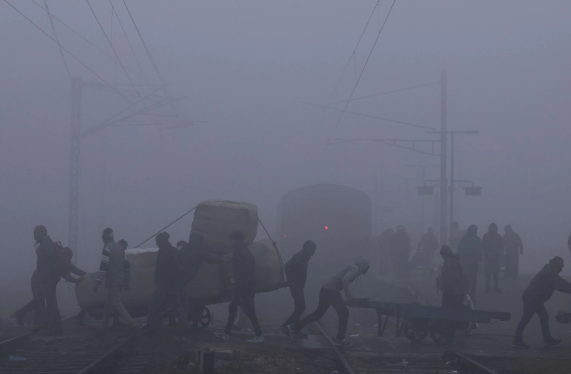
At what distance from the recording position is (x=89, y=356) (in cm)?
920

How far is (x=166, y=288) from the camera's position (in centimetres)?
1113

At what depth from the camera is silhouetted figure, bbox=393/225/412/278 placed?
23.7m

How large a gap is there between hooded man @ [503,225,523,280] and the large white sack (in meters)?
9.82

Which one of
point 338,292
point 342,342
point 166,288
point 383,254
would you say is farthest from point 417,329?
point 383,254

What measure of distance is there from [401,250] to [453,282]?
41.1 ft

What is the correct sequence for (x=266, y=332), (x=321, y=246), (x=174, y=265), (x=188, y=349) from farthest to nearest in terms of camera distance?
1. (x=321, y=246)
2. (x=266, y=332)
3. (x=174, y=265)
4. (x=188, y=349)

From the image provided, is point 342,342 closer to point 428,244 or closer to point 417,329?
point 417,329

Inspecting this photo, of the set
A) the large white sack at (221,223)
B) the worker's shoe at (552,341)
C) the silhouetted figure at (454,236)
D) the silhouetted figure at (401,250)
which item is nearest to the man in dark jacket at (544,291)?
the worker's shoe at (552,341)

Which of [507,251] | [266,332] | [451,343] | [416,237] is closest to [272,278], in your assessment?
[266,332]

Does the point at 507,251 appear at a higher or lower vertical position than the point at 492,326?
higher

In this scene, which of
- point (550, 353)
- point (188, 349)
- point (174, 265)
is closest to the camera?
point (188, 349)

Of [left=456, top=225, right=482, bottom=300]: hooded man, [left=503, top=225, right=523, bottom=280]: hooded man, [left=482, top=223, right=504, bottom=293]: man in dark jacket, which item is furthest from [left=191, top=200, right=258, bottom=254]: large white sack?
[left=503, top=225, right=523, bottom=280]: hooded man

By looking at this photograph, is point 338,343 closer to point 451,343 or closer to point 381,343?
point 381,343

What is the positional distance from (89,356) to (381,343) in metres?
5.05
